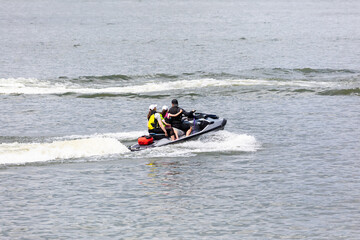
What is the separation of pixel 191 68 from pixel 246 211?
38525 mm

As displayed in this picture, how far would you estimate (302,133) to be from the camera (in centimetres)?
3144

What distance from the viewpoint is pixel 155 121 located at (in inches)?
1054

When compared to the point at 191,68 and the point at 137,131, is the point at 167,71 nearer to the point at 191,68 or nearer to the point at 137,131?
the point at 191,68

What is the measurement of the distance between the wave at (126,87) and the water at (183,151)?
5.8 inches

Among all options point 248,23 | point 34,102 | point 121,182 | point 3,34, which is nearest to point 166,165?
point 121,182

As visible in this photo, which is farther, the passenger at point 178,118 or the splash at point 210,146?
the passenger at point 178,118

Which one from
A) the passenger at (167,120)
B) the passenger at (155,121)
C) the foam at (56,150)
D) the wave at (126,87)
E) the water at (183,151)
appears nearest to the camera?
the water at (183,151)

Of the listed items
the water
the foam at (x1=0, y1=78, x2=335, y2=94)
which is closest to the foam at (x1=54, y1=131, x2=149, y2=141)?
the water

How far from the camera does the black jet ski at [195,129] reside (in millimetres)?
26734

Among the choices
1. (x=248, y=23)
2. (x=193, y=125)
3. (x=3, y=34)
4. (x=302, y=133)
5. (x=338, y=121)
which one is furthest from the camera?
(x=248, y=23)

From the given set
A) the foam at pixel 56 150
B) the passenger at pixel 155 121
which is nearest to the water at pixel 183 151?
the foam at pixel 56 150

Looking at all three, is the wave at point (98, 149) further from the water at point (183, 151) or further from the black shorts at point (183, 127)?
the black shorts at point (183, 127)

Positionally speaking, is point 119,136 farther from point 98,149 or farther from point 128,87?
point 128,87

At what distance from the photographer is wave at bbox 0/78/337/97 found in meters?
44.1
